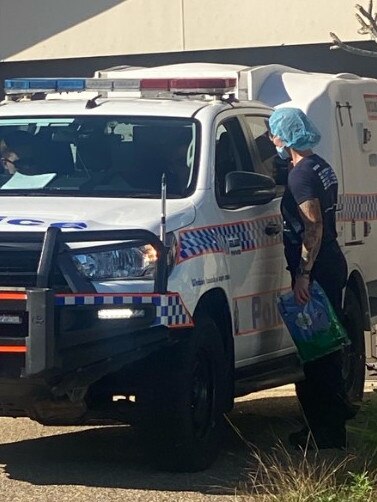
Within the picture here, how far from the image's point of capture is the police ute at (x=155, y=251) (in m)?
6.17

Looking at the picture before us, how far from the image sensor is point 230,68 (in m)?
9.56

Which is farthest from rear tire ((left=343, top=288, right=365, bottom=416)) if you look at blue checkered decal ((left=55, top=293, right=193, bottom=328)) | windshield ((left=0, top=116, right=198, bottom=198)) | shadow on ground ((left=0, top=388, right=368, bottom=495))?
blue checkered decal ((left=55, top=293, right=193, bottom=328))

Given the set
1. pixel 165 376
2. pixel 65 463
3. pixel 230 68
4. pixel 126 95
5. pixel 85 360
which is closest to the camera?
pixel 85 360

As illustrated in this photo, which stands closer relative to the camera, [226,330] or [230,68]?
[226,330]

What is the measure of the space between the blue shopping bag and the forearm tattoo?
17cm

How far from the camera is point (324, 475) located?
6.09 metres

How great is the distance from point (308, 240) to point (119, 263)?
1.40 m

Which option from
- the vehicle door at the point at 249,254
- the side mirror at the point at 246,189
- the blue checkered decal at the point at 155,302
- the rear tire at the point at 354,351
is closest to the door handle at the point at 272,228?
the vehicle door at the point at 249,254

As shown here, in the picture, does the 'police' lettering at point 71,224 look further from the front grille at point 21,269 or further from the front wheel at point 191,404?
the front wheel at point 191,404

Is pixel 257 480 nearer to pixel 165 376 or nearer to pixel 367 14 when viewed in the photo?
pixel 165 376

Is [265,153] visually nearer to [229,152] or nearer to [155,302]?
[229,152]

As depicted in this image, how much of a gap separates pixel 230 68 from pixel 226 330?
2.81 m

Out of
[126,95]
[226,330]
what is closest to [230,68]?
[126,95]

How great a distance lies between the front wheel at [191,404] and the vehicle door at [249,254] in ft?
1.58
